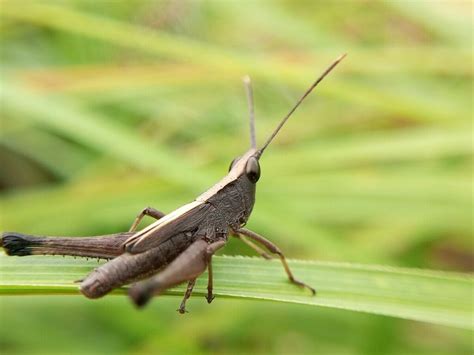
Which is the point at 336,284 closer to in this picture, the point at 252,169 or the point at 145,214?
the point at 252,169

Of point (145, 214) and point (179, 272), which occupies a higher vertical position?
point (179, 272)

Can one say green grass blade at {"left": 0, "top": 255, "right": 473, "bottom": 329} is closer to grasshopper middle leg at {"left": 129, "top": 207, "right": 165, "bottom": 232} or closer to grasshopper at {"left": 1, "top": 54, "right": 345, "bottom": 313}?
grasshopper at {"left": 1, "top": 54, "right": 345, "bottom": 313}

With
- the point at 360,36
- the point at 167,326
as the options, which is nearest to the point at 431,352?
the point at 167,326

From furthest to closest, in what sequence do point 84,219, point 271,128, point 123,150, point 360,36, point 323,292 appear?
point 360,36 < point 271,128 < point 84,219 < point 123,150 < point 323,292

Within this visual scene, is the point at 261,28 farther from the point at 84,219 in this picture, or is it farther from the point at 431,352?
the point at 431,352

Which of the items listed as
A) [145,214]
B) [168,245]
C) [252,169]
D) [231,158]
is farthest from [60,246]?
[231,158]

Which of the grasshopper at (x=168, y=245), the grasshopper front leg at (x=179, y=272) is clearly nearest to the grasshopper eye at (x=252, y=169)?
the grasshopper at (x=168, y=245)

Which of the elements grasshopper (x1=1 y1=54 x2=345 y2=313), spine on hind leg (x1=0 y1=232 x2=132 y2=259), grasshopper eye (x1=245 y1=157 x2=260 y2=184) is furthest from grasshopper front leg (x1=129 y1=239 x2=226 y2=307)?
grasshopper eye (x1=245 y1=157 x2=260 y2=184)
